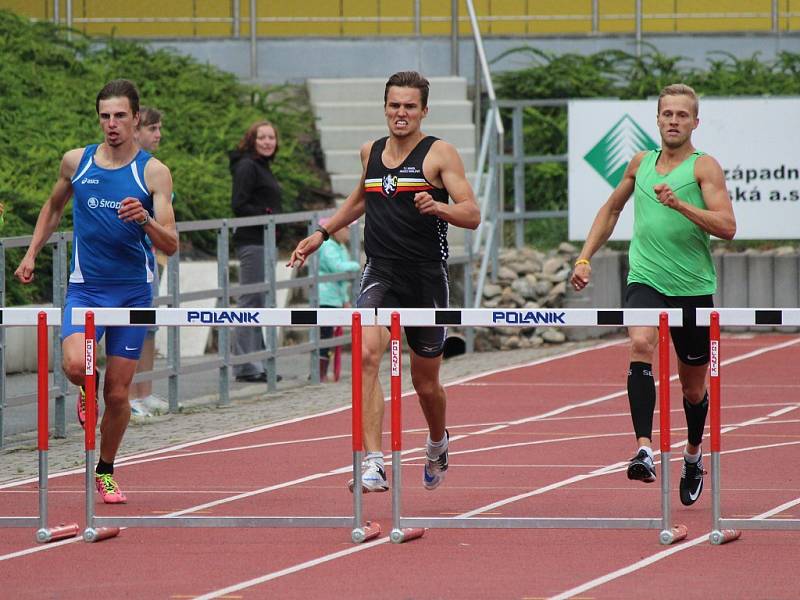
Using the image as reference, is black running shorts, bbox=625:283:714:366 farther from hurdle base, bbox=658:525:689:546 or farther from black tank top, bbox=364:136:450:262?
hurdle base, bbox=658:525:689:546

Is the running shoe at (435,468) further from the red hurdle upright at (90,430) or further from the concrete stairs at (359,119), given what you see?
the concrete stairs at (359,119)

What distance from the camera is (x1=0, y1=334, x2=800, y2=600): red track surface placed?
773 cm

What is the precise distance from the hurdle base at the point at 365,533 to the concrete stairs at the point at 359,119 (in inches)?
575

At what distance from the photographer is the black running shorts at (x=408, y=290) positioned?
31.6ft

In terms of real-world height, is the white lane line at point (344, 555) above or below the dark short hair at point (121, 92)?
below

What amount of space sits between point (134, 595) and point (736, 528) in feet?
9.20

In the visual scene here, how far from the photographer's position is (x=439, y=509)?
966 cm

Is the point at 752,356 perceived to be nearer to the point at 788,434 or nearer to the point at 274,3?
the point at 788,434

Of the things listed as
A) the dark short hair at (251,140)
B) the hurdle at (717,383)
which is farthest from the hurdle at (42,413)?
the dark short hair at (251,140)

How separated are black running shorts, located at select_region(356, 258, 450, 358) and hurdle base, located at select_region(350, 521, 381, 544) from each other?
1195 mm

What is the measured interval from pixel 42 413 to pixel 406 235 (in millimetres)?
2016

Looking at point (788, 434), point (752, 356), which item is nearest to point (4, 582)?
point (788, 434)

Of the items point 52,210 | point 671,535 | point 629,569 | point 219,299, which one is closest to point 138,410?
point 219,299

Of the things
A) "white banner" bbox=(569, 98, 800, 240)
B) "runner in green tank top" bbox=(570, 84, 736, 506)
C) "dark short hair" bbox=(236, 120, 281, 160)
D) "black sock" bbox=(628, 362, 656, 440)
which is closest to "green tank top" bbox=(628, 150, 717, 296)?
"runner in green tank top" bbox=(570, 84, 736, 506)
